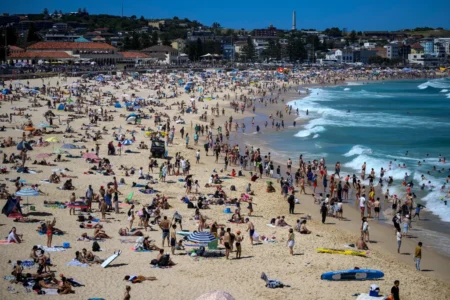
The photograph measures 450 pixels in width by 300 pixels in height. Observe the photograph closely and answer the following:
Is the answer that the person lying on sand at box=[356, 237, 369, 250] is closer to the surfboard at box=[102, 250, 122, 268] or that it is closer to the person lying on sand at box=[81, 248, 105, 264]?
the surfboard at box=[102, 250, 122, 268]

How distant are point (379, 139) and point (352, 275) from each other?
22.7 meters

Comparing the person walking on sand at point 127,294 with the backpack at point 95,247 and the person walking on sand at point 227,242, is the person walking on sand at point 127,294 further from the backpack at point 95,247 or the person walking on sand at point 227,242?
the person walking on sand at point 227,242

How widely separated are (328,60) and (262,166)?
11832cm

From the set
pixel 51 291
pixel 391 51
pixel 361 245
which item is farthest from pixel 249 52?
pixel 51 291

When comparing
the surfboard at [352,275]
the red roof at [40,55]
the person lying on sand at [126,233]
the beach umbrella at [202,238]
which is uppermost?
the red roof at [40,55]

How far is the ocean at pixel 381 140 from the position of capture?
22981 millimetres

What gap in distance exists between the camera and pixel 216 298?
870cm

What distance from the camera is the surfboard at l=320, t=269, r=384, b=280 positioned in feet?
38.6

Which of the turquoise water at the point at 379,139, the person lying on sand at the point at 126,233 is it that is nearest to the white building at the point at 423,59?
the turquoise water at the point at 379,139

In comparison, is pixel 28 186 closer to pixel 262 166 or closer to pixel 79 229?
pixel 79 229

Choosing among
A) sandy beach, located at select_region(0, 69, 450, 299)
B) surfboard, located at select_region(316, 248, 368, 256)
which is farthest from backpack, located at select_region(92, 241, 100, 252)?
surfboard, located at select_region(316, 248, 368, 256)

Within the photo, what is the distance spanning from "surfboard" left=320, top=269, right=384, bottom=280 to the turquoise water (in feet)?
21.5

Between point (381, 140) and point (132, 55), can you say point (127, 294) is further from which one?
point (132, 55)

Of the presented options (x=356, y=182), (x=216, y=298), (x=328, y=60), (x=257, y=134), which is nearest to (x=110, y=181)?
(x=356, y=182)
